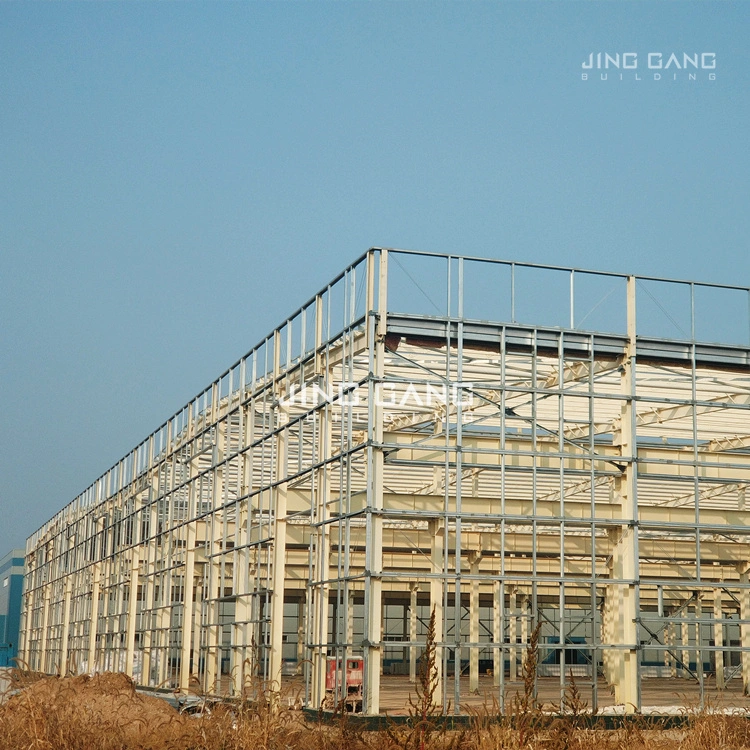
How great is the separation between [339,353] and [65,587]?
1411 inches

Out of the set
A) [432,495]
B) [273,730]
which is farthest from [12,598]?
[273,730]

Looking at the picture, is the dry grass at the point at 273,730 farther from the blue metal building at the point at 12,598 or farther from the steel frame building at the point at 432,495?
the blue metal building at the point at 12,598

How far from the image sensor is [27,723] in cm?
Result: 1473

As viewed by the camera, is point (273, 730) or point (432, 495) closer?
point (273, 730)

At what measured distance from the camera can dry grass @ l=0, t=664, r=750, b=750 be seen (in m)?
12.3

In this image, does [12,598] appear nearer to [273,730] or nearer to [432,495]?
[432,495]

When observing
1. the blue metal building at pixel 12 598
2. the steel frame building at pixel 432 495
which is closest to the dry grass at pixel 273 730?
the steel frame building at pixel 432 495

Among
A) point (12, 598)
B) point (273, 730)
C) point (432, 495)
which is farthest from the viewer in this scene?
point (12, 598)

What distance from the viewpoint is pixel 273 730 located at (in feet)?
43.5

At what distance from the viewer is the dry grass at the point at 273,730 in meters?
12.3

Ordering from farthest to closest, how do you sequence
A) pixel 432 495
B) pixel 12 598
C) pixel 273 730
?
pixel 12 598 < pixel 432 495 < pixel 273 730

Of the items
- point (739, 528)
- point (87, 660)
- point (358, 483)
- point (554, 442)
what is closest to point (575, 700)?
point (739, 528)

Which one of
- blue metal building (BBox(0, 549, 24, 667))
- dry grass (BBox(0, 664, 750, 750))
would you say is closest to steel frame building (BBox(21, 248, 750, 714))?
dry grass (BBox(0, 664, 750, 750))

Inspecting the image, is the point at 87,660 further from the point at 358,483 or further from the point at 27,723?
the point at 27,723
